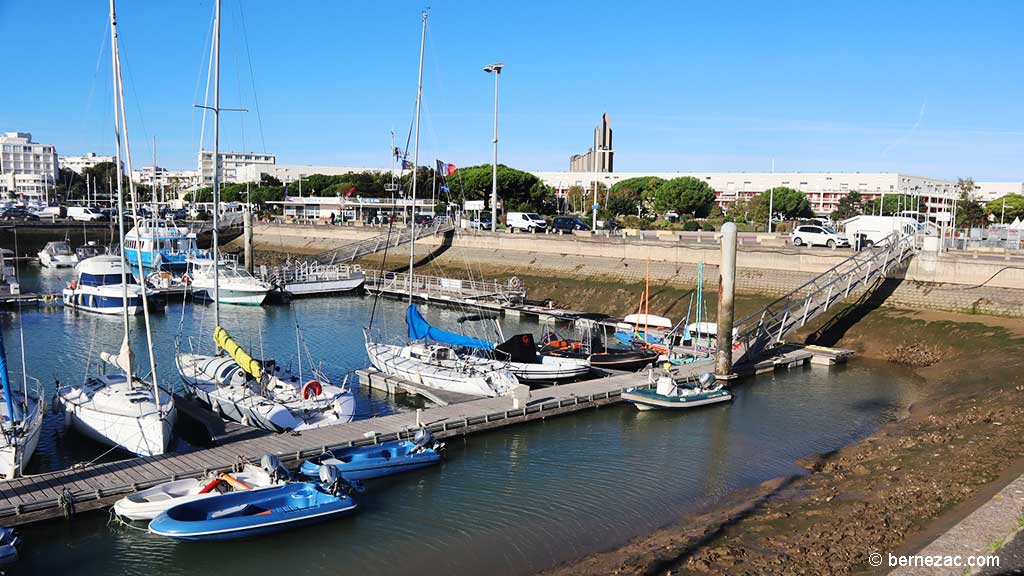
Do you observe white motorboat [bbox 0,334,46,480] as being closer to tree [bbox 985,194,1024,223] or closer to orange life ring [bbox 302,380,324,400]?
orange life ring [bbox 302,380,324,400]

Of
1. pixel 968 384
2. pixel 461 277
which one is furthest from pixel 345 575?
pixel 461 277

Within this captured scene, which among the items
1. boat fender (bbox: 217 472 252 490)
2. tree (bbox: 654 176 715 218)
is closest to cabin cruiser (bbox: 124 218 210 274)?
A: boat fender (bbox: 217 472 252 490)

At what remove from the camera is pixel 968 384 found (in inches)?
1208

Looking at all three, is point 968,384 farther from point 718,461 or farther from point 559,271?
point 559,271

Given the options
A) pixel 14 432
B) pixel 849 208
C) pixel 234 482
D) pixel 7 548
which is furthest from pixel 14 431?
pixel 849 208

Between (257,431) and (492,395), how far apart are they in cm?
912

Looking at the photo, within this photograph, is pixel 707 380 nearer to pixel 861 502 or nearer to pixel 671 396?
pixel 671 396

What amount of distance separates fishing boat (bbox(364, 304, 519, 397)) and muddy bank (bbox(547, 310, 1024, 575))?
1143 cm

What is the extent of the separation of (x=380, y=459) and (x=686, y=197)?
95.7 meters

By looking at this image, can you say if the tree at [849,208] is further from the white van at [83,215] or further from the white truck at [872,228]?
the white van at [83,215]

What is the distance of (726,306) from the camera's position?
33.9m

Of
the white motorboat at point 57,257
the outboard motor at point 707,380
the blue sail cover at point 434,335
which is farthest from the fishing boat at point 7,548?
the white motorboat at point 57,257

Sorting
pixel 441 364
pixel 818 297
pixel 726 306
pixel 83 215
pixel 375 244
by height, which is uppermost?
pixel 83 215

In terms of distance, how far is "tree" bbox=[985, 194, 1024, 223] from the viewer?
98062mm
